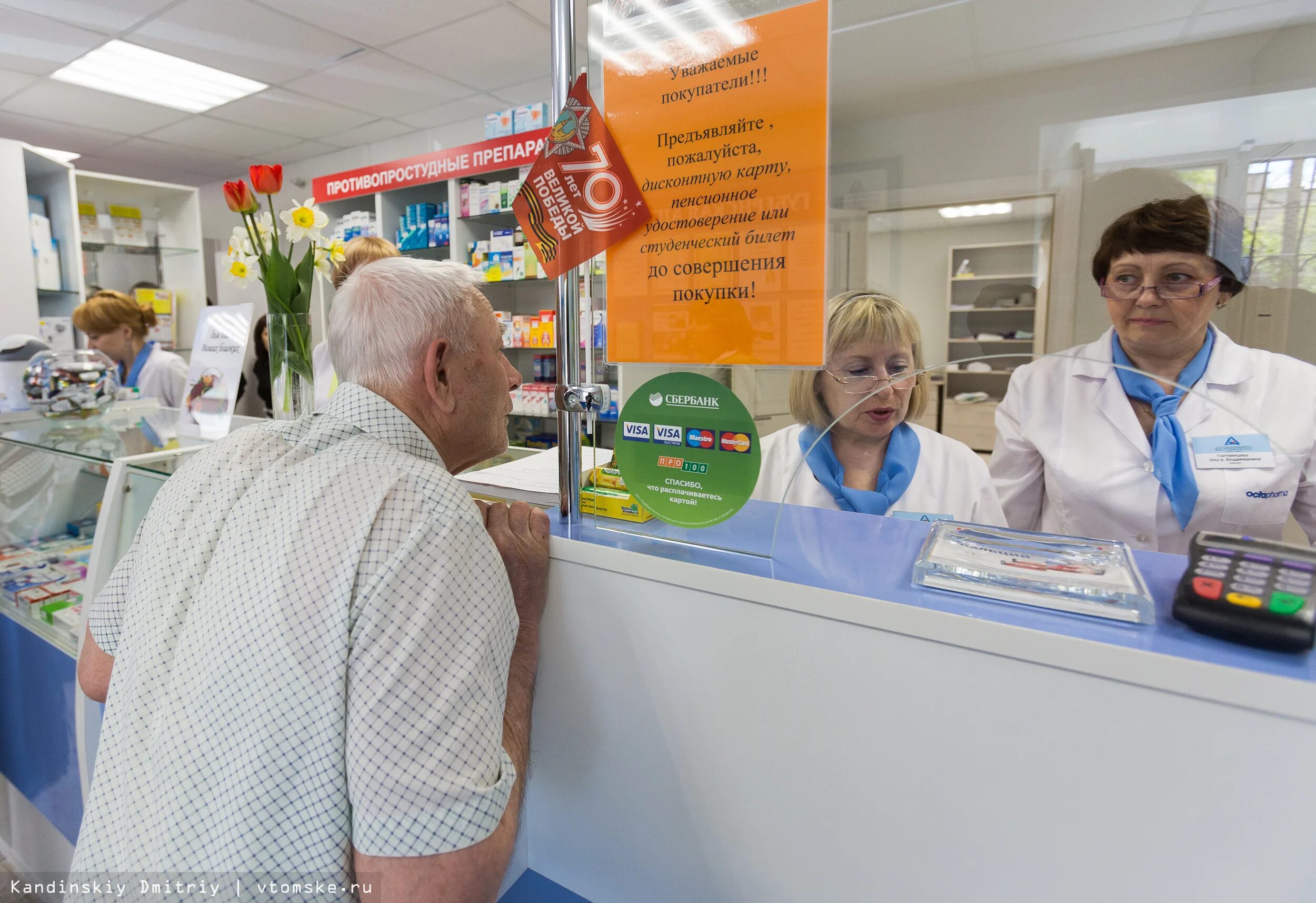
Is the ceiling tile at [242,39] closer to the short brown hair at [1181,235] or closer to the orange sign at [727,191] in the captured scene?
the orange sign at [727,191]

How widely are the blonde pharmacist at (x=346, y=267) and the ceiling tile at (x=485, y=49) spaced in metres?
2.05

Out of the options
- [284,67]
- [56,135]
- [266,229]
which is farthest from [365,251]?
[56,135]

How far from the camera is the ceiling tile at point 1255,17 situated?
1729 millimetres

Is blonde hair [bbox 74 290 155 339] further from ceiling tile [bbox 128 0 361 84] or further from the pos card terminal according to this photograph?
the pos card terminal

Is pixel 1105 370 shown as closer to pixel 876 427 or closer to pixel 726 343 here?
pixel 876 427

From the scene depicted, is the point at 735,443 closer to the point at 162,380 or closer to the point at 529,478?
the point at 529,478

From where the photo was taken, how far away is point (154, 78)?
5.32m

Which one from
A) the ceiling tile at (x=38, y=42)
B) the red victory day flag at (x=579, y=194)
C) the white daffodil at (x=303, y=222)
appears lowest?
the red victory day flag at (x=579, y=194)

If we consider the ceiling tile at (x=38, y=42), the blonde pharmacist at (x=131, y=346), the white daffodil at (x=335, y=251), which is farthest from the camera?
the ceiling tile at (x=38, y=42)

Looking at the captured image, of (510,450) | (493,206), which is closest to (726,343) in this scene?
(510,450)

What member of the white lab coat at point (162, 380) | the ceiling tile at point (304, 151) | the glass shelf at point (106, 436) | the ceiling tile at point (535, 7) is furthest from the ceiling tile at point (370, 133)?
the glass shelf at point (106, 436)

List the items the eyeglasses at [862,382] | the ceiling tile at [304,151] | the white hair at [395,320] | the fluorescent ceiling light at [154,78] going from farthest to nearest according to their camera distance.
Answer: the ceiling tile at [304,151] < the fluorescent ceiling light at [154,78] < the white hair at [395,320] < the eyeglasses at [862,382]

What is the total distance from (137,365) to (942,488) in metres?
4.89

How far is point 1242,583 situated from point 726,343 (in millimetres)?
575
